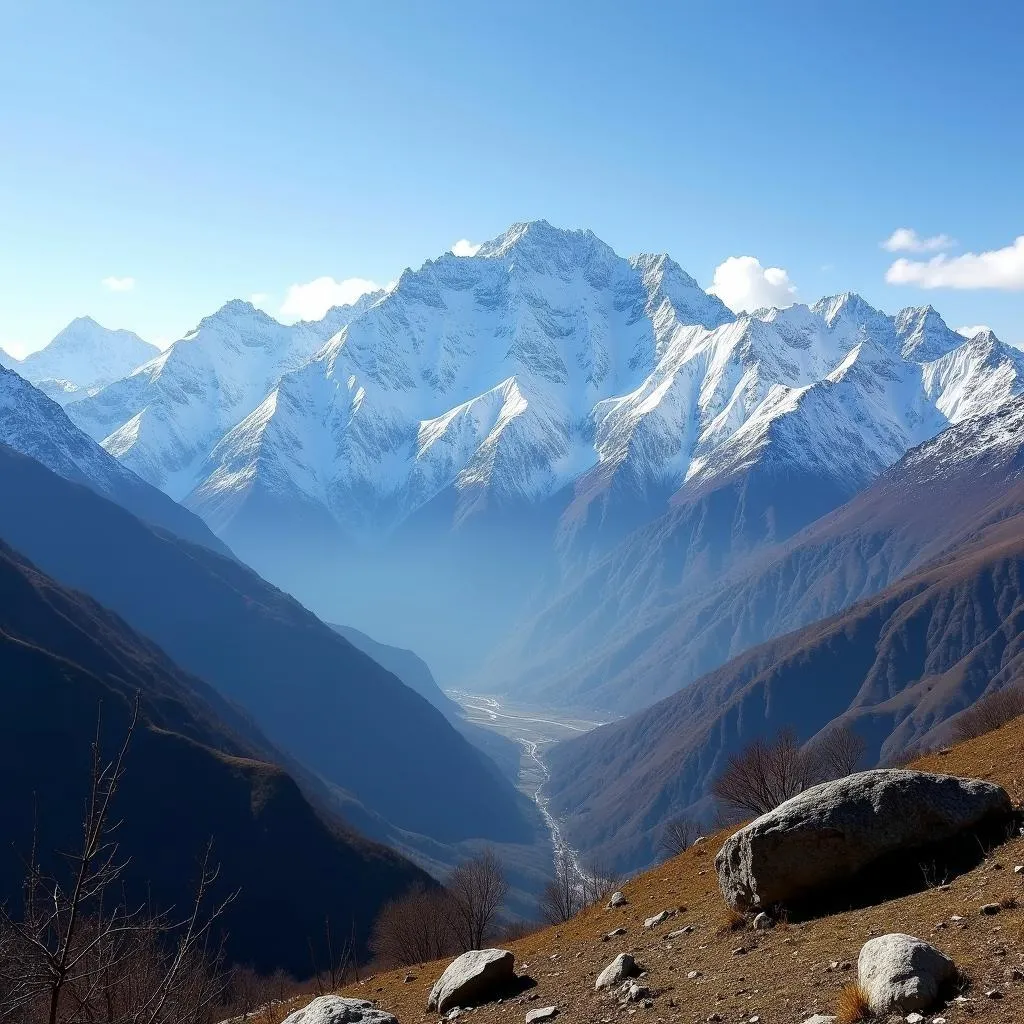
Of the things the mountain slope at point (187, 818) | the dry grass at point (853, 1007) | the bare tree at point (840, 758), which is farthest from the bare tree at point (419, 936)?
the dry grass at point (853, 1007)

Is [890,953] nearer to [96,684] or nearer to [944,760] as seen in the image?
[944,760]

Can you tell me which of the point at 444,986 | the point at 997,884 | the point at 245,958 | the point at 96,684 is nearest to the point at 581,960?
the point at 444,986

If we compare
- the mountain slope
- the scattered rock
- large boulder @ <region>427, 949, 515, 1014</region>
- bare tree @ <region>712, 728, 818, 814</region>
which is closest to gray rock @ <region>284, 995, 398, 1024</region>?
large boulder @ <region>427, 949, 515, 1014</region>

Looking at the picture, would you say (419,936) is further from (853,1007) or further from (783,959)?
(853,1007)

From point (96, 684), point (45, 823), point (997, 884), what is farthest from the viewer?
point (96, 684)

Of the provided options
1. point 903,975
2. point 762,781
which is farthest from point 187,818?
point 903,975
